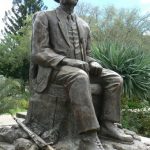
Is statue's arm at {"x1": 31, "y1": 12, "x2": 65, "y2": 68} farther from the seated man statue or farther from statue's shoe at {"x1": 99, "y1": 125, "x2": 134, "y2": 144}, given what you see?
statue's shoe at {"x1": 99, "y1": 125, "x2": 134, "y2": 144}

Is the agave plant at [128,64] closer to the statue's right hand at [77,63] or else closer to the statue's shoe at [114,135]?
the statue's shoe at [114,135]

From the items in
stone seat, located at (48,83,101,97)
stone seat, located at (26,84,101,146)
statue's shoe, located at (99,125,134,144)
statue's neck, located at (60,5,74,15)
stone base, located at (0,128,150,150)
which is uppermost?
statue's neck, located at (60,5,74,15)

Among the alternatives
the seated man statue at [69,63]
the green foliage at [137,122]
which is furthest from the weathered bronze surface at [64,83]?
the green foliage at [137,122]

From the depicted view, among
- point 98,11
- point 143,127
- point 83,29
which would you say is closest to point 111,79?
point 83,29

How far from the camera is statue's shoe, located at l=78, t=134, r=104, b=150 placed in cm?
609

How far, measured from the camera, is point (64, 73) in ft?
21.0

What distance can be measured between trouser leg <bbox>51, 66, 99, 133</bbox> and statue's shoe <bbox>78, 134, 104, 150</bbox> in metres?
0.13

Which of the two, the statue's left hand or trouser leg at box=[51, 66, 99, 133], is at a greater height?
the statue's left hand

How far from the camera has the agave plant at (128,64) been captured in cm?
1415

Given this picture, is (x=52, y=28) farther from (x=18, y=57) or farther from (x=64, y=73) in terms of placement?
(x=18, y=57)

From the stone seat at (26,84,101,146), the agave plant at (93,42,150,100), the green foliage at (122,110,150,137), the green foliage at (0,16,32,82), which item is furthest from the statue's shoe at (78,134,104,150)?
the green foliage at (0,16,32,82)

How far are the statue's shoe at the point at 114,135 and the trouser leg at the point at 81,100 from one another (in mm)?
672

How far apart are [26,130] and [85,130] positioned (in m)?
1.04

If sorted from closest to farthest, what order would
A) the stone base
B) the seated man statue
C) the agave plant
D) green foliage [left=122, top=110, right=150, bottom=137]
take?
1. the stone base
2. the seated man statue
3. green foliage [left=122, top=110, right=150, bottom=137]
4. the agave plant
